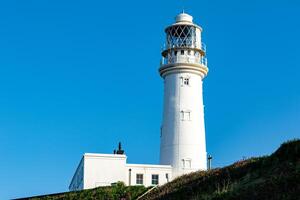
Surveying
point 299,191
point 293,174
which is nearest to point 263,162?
point 293,174

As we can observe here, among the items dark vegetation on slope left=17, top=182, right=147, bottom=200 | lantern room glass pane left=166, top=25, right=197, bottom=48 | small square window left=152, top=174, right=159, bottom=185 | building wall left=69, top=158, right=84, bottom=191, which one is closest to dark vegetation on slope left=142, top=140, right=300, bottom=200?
dark vegetation on slope left=17, top=182, right=147, bottom=200

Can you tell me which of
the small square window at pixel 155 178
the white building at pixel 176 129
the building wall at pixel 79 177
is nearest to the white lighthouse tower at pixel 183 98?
the white building at pixel 176 129

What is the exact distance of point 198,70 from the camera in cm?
4612

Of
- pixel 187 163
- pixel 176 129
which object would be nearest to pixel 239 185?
pixel 187 163

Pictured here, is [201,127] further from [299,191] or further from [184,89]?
[299,191]

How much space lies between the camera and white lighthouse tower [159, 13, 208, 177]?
144ft

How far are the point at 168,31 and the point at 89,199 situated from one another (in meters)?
15.1

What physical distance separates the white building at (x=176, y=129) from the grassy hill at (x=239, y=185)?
2.95 meters

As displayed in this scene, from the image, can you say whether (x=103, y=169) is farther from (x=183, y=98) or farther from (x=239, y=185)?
(x=239, y=185)

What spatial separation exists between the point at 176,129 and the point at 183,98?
7.29ft

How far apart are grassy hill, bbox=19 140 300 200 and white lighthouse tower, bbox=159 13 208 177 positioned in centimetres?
634

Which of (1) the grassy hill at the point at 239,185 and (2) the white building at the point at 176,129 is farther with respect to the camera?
(2) the white building at the point at 176,129

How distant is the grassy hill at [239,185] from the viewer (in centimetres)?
2234

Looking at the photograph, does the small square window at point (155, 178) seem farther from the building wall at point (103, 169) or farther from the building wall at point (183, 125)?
the building wall at point (103, 169)
